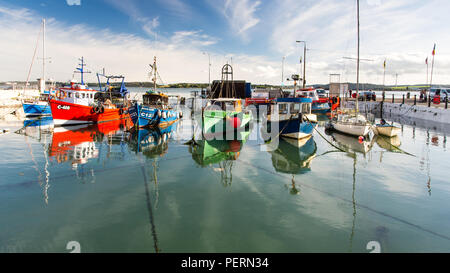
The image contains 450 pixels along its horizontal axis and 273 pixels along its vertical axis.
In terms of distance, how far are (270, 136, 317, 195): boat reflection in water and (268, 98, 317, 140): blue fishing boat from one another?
72 centimetres

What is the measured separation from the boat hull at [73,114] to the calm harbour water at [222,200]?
466 inches

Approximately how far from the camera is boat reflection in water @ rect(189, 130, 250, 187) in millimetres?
13469

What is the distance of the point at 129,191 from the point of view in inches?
402

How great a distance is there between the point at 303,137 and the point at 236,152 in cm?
744

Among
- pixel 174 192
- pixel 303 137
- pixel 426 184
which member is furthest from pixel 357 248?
pixel 303 137

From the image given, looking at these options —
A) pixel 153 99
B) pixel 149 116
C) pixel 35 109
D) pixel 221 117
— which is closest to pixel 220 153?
pixel 221 117

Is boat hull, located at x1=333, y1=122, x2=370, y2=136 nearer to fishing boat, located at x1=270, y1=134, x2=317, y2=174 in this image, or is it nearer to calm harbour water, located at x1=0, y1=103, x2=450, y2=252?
fishing boat, located at x1=270, y1=134, x2=317, y2=174

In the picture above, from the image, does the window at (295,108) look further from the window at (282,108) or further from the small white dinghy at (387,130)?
the small white dinghy at (387,130)

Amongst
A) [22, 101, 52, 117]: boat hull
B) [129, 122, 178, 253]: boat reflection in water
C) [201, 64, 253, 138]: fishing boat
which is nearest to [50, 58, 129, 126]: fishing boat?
[129, 122, 178, 253]: boat reflection in water

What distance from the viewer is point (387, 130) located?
22672mm

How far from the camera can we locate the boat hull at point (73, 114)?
91.7 feet

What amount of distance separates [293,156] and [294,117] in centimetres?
547

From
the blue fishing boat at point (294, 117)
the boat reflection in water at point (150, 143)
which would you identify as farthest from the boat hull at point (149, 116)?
the blue fishing boat at point (294, 117)
